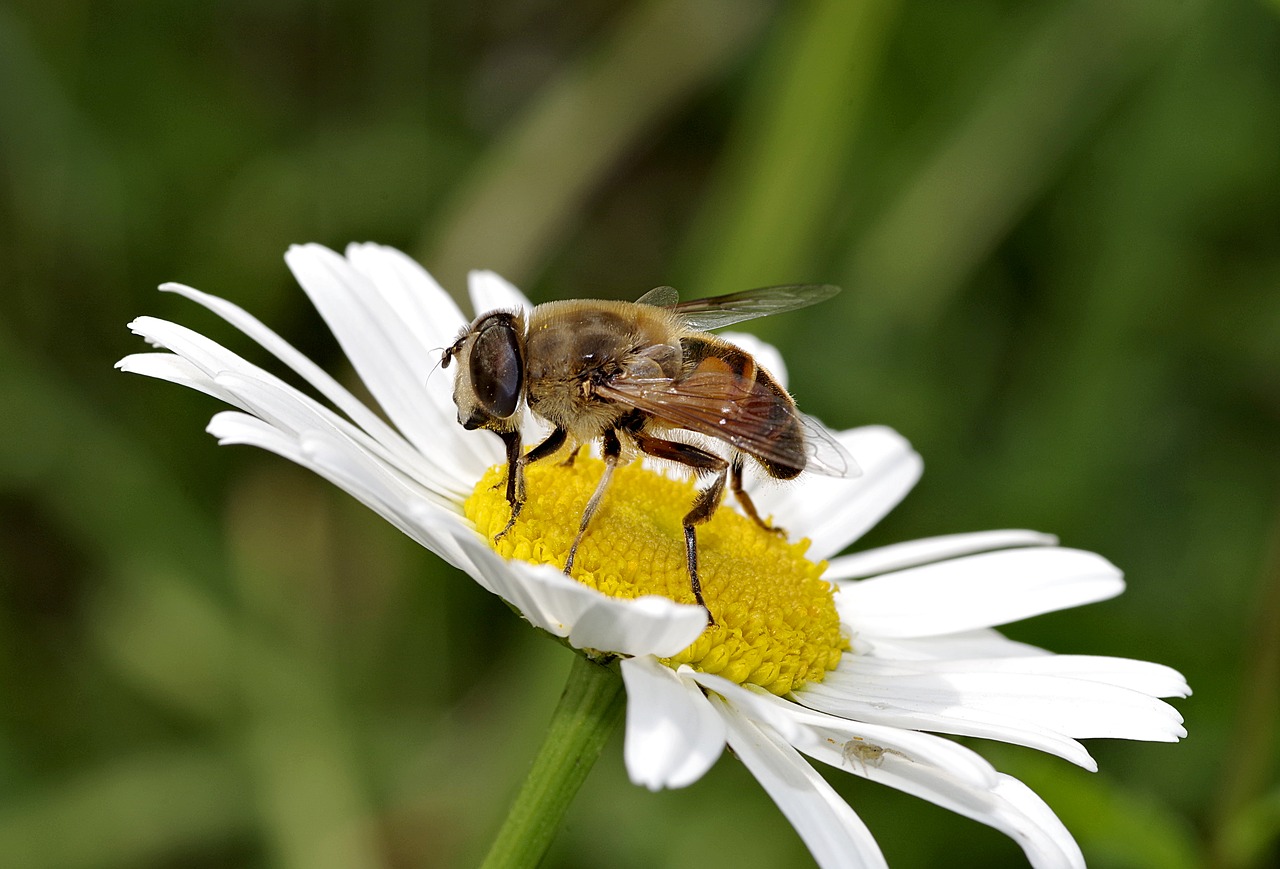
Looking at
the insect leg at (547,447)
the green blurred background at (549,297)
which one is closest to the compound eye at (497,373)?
the insect leg at (547,447)

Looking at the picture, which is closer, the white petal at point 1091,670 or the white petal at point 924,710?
the white petal at point 924,710

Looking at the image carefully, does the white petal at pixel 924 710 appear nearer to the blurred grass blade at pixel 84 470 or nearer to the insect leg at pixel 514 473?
the insect leg at pixel 514 473

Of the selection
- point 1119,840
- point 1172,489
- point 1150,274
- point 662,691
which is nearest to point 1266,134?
point 1150,274

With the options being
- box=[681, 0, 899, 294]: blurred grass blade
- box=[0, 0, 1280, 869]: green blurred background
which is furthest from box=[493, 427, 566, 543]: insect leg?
box=[681, 0, 899, 294]: blurred grass blade

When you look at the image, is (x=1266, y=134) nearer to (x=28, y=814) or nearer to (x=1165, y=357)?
(x=1165, y=357)

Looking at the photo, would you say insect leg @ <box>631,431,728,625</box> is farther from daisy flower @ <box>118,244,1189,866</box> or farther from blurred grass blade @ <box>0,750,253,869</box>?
blurred grass blade @ <box>0,750,253,869</box>

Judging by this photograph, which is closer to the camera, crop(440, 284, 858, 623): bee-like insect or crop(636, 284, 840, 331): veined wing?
crop(440, 284, 858, 623): bee-like insect

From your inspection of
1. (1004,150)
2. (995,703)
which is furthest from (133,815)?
(1004,150)
